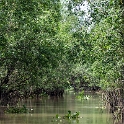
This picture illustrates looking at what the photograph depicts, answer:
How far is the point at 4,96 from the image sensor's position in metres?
25.3

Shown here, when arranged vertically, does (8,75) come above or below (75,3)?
below

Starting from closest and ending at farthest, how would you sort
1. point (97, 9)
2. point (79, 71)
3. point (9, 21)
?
point (97, 9), point (9, 21), point (79, 71)

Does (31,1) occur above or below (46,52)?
above

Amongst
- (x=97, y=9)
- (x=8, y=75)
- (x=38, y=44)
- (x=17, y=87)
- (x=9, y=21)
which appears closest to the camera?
(x=97, y=9)

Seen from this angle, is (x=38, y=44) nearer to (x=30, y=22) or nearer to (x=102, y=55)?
(x=30, y=22)

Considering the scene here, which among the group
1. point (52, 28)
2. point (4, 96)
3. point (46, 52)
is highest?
point (52, 28)

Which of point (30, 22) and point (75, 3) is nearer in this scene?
point (75, 3)

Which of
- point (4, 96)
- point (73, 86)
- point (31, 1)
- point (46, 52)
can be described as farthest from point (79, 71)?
point (31, 1)

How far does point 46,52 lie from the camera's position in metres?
20.5

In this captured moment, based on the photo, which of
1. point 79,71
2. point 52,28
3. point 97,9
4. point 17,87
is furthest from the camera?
point 79,71

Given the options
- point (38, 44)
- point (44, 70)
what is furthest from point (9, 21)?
point (44, 70)

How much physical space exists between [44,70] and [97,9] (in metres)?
9.64

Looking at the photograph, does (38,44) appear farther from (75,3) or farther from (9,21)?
(75,3)

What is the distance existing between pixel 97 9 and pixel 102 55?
286cm
